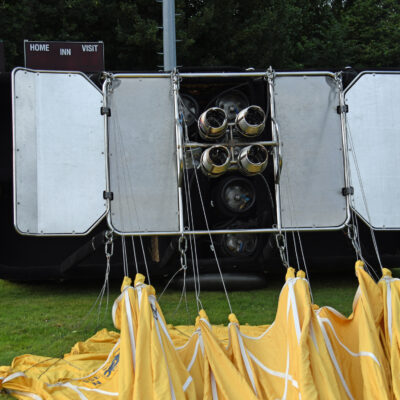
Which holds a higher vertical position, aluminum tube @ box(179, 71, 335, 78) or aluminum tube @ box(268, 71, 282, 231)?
aluminum tube @ box(179, 71, 335, 78)

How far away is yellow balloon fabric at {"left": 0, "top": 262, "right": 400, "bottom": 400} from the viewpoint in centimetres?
286

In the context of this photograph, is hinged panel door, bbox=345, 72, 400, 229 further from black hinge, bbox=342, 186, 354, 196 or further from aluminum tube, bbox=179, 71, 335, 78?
aluminum tube, bbox=179, 71, 335, 78

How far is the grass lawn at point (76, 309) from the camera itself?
4613 mm

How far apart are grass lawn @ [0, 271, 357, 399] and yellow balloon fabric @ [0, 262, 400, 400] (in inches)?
39.5

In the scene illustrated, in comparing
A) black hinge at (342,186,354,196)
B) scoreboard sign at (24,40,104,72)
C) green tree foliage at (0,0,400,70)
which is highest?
green tree foliage at (0,0,400,70)

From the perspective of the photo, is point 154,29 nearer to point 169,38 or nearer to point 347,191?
point 169,38

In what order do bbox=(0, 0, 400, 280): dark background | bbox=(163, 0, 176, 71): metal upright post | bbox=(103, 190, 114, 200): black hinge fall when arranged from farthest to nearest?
bbox=(163, 0, 176, 71): metal upright post, bbox=(0, 0, 400, 280): dark background, bbox=(103, 190, 114, 200): black hinge

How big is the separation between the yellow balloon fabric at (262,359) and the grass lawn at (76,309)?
1002 mm

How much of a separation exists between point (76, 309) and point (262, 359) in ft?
9.38

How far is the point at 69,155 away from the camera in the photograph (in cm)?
550

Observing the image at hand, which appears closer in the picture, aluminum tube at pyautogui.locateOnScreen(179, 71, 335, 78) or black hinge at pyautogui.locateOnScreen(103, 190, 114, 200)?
black hinge at pyautogui.locateOnScreen(103, 190, 114, 200)

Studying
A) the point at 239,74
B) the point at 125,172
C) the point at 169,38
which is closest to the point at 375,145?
the point at 239,74

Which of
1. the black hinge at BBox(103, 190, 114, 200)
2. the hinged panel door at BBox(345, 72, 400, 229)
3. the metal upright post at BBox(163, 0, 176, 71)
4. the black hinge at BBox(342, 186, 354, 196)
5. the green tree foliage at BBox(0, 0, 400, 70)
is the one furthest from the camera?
the green tree foliage at BBox(0, 0, 400, 70)

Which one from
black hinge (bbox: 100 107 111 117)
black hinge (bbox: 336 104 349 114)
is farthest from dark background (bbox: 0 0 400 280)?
black hinge (bbox: 336 104 349 114)
